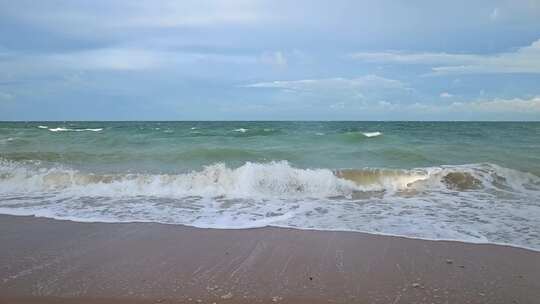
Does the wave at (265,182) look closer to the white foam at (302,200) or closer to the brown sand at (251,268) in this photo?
the white foam at (302,200)

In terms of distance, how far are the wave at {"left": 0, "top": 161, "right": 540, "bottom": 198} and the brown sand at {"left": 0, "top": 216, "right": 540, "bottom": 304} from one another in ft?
11.0

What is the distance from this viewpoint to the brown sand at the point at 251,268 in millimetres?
3658

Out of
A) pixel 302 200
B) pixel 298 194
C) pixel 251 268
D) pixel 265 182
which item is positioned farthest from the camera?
pixel 265 182

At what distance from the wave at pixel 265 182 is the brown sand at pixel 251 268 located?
11.0 feet

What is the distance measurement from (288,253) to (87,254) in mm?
2321

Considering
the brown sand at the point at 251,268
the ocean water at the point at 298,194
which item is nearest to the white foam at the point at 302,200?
the ocean water at the point at 298,194

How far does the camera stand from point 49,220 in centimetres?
655

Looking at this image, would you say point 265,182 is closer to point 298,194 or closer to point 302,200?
point 298,194

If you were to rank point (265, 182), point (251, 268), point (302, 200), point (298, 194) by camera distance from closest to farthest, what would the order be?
point (251, 268)
point (302, 200)
point (298, 194)
point (265, 182)

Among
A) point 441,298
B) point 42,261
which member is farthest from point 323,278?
point 42,261

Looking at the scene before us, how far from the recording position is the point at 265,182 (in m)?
9.73

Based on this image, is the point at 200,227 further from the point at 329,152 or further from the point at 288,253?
the point at 329,152

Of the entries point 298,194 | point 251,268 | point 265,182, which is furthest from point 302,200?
point 251,268

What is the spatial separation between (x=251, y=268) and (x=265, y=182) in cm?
539
